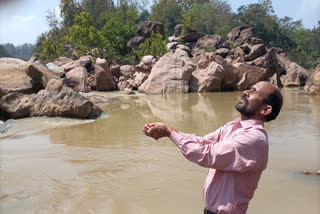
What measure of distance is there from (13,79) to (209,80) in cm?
852

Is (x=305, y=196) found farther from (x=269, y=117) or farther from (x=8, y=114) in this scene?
(x=8, y=114)

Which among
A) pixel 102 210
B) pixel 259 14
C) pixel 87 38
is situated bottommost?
pixel 102 210

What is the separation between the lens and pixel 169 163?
12.7 feet

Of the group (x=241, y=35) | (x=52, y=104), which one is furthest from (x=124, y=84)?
(x=241, y=35)

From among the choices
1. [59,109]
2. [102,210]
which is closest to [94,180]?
[102,210]

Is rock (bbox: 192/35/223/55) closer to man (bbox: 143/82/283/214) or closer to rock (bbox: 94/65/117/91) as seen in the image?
rock (bbox: 94/65/117/91)

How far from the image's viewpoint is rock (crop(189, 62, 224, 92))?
14.5m

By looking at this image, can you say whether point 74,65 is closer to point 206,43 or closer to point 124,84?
point 124,84

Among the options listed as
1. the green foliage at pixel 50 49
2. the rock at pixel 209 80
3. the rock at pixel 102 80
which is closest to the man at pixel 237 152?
the rock at pixel 209 80

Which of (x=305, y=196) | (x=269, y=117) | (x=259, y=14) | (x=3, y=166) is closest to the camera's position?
(x=269, y=117)

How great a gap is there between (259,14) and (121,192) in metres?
37.6

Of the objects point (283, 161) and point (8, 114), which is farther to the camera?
point (8, 114)

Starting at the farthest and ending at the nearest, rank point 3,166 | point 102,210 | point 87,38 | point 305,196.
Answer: point 87,38, point 3,166, point 305,196, point 102,210

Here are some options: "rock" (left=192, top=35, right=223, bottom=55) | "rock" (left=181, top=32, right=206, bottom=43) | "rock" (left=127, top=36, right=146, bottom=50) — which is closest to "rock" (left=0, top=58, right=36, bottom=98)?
"rock" (left=127, top=36, right=146, bottom=50)
